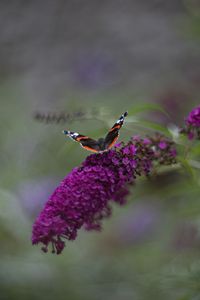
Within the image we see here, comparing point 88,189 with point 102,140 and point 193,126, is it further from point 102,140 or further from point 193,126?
point 193,126

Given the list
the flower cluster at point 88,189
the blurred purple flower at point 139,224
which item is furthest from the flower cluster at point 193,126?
the blurred purple flower at point 139,224

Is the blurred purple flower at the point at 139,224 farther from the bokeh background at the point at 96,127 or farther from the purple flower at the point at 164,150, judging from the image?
the purple flower at the point at 164,150

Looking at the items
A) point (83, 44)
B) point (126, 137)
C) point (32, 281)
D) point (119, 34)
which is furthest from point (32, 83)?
point (32, 281)

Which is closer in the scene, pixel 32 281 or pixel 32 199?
pixel 32 281

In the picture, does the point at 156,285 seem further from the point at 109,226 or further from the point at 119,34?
the point at 119,34

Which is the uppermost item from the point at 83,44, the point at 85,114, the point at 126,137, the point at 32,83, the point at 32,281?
the point at 83,44

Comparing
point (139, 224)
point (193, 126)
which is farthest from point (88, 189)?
point (139, 224)

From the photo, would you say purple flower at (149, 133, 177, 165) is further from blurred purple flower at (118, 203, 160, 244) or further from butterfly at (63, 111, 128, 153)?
blurred purple flower at (118, 203, 160, 244)
